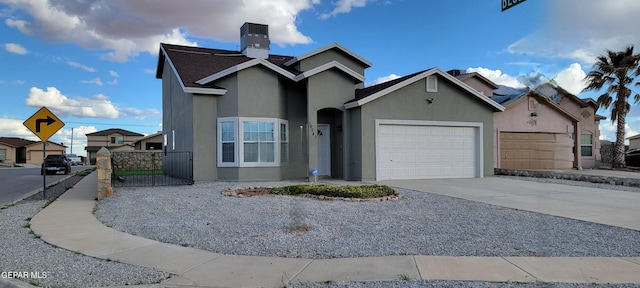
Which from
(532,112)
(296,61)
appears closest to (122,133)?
(296,61)

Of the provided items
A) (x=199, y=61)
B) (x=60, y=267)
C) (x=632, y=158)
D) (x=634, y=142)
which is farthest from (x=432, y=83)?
(x=634, y=142)

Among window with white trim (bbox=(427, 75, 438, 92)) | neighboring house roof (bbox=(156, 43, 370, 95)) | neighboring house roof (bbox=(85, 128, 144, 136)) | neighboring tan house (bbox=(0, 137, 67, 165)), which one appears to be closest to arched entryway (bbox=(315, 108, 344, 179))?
neighboring house roof (bbox=(156, 43, 370, 95))

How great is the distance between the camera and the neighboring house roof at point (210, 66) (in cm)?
1666

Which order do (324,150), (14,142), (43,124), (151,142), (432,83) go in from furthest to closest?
(14,142) < (151,142) < (324,150) < (432,83) < (43,124)

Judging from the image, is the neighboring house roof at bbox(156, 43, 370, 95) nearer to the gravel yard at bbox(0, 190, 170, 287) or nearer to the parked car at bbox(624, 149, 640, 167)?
the gravel yard at bbox(0, 190, 170, 287)

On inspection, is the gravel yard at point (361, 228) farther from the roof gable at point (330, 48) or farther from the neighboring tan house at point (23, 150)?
the neighboring tan house at point (23, 150)

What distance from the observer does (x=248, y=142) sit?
1686 cm

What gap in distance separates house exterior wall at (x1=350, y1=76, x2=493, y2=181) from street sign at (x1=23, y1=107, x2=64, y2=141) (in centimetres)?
1007

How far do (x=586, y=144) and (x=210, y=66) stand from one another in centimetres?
2200

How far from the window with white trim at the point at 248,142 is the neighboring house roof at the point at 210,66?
4.58 feet

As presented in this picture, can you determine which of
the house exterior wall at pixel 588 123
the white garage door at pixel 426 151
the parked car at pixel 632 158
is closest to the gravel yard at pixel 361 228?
the white garage door at pixel 426 151

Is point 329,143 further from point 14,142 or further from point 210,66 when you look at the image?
point 14,142

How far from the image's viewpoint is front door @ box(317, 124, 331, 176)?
61.8 ft

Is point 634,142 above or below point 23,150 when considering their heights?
above
